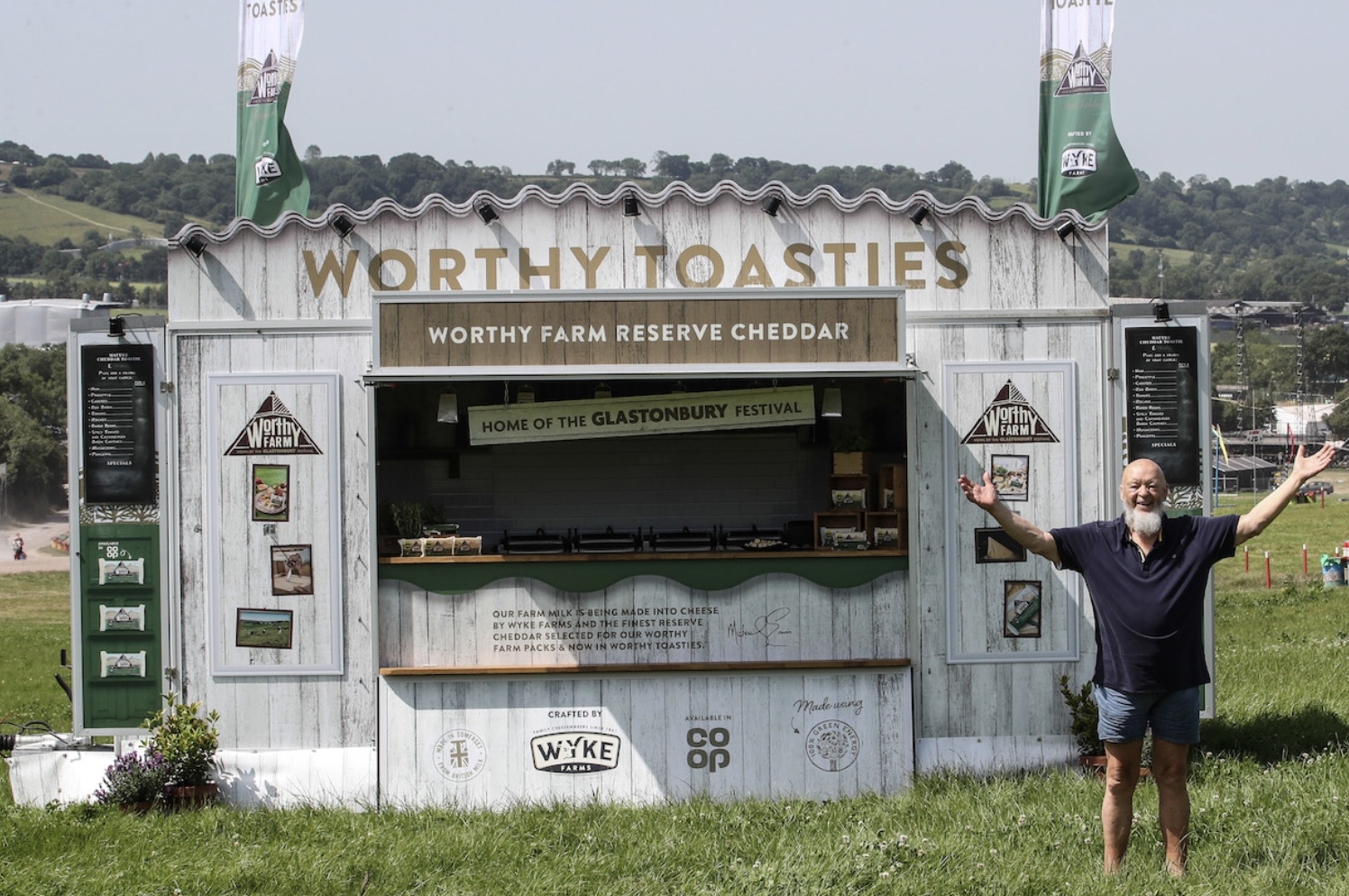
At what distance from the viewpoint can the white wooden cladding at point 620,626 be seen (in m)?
9.49

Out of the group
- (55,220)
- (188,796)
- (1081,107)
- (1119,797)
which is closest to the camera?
(1119,797)

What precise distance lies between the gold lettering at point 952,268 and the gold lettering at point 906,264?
0.12 m

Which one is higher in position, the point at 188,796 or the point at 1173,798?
the point at 1173,798

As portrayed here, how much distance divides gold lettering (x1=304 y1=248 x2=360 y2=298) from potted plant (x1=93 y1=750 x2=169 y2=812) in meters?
3.20

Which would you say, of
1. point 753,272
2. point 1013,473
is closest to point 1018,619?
point 1013,473

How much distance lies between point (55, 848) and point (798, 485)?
6.17m

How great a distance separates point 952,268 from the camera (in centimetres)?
963

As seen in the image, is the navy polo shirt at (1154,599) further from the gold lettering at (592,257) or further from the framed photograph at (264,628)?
the framed photograph at (264,628)

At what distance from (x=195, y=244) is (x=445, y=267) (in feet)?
5.45

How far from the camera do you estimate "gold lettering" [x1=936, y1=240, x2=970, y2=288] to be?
31.6 ft

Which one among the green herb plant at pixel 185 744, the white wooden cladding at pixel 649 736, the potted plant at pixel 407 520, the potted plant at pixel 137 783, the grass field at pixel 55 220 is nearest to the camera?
the potted plant at pixel 137 783

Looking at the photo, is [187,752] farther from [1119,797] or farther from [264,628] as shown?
[1119,797]

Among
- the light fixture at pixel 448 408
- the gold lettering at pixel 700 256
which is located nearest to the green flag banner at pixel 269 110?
the light fixture at pixel 448 408

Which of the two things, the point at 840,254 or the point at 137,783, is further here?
the point at 840,254
